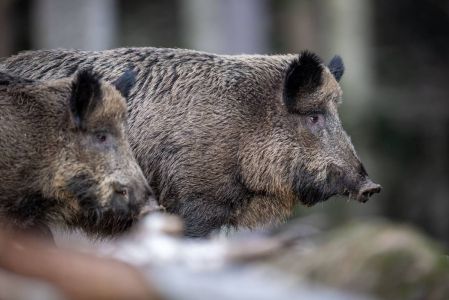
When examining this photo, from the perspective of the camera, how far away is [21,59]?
1193cm

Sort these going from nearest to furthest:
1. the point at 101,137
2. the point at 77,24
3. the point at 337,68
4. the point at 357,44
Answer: the point at 101,137 → the point at 337,68 → the point at 77,24 → the point at 357,44

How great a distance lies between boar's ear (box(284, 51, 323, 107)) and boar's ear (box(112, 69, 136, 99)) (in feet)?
4.57

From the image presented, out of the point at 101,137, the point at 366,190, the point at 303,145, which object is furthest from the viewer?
the point at 303,145

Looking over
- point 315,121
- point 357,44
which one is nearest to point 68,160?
point 315,121

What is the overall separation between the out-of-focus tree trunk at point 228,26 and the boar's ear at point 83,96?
1103 cm

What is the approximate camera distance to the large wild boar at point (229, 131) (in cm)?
1141

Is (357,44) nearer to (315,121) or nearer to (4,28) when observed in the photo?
(4,28)

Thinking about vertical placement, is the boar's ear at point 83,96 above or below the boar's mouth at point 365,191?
above

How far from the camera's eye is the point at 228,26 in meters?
22.0

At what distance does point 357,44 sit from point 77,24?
550cm

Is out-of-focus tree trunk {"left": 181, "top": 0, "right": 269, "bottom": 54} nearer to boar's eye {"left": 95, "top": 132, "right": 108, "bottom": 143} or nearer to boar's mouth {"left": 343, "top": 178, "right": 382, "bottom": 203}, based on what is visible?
boar's mouth {"left": 343, "top": 178, "right": 382, "bottom": 203}

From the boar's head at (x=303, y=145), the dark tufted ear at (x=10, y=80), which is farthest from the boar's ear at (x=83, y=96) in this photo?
the boar's head at (x=303, y=145)

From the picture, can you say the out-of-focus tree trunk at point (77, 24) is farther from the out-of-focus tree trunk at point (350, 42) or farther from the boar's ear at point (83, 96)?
the boar's ear at point (83, 96)

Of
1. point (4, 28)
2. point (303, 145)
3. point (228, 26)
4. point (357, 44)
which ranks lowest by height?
point (357, 44)
